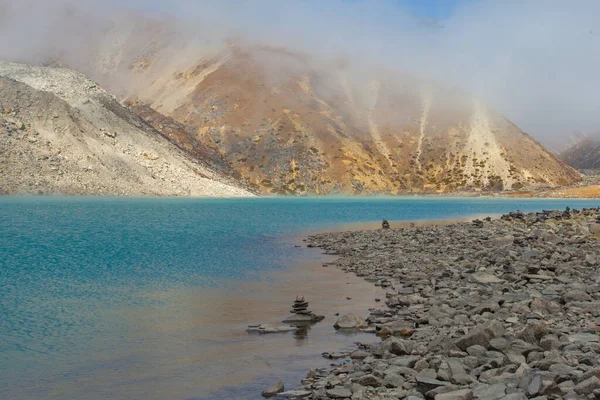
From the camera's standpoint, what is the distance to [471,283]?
1029 inches

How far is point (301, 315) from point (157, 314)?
5.93 metres

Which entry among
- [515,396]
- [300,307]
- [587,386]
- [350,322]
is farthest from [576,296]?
[515,396]

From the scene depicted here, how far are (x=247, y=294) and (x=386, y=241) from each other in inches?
890

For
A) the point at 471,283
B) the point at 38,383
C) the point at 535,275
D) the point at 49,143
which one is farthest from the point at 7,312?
the point at 49,143

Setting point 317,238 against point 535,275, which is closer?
point 535,275

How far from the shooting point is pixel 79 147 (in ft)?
393

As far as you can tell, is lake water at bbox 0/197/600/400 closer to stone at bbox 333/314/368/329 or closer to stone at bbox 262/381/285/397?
stone at bbox 262/381/285/397

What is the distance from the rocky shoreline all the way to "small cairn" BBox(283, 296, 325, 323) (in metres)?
2.19

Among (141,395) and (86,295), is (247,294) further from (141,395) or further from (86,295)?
(141,395)

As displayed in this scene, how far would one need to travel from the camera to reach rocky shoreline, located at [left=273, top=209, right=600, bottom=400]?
12.2 m

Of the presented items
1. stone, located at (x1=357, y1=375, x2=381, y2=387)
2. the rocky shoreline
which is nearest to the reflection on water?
the rocky shoreline

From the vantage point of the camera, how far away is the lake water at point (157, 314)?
1542 centimetres

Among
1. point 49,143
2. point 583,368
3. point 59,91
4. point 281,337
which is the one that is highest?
point 59,91

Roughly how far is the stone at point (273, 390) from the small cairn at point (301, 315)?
7.61m
